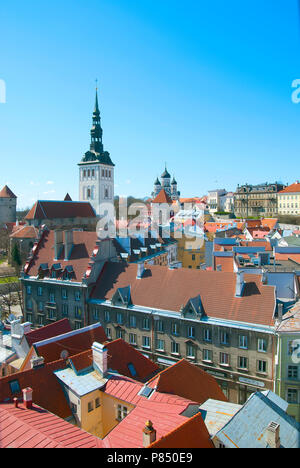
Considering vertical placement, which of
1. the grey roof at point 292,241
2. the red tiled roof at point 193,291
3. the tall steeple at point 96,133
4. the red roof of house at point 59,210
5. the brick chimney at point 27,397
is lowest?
the brick chimney at point 27,397

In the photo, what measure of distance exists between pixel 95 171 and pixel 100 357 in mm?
54843

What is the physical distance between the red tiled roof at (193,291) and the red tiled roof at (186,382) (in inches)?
148

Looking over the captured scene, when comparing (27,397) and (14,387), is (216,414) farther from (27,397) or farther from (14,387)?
(14,387)

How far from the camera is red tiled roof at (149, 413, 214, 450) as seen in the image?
6844 millimetres

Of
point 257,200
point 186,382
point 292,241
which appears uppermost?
point 257,200

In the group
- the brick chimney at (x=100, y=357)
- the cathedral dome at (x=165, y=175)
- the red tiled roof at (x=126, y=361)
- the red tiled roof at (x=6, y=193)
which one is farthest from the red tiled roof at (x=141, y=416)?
the cathedral dome at (x=165, y=175)

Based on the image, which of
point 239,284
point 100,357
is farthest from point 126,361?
point 239,284

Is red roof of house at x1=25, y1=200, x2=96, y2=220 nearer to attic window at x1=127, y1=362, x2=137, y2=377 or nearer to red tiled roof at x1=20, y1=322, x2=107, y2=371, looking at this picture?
red tiled roof at x1=20, y1=322, x2=107, y2=371

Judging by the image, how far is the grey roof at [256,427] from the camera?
7940 millimetres

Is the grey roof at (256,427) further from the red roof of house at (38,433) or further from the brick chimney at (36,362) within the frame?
the brick chimney at (36,362)

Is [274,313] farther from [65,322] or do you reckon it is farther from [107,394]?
[65,322]

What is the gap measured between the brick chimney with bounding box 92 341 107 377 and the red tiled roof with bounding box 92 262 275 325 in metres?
6.15

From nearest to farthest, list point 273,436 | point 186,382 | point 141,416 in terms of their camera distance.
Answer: point 273,436 < point 141,416 < point 186,382

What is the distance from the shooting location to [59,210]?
2183 inches
